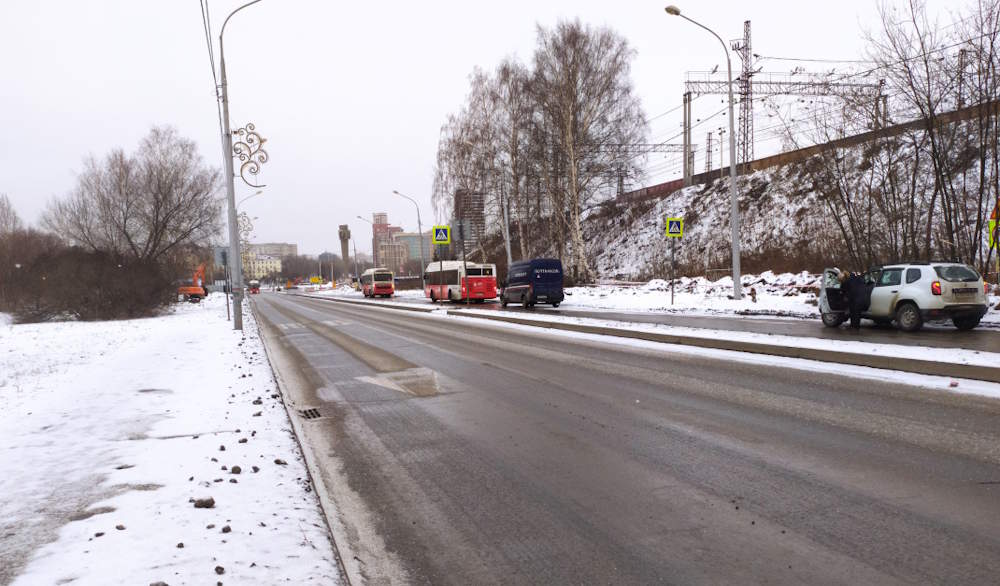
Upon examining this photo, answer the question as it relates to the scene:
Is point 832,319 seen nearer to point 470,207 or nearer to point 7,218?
point 470,207

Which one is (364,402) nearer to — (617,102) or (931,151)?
(931,151)

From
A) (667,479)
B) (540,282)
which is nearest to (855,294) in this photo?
(667,479)

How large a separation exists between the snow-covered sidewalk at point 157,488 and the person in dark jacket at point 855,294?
12501mm

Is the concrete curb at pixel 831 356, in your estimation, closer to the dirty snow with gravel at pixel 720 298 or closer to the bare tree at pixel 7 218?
the dirty snow with gravel at pixel 720 298

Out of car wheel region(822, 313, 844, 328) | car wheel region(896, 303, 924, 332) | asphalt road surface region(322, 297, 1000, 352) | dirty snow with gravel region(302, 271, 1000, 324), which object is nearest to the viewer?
asphalt road surface region(322, 297, 1000, 352)

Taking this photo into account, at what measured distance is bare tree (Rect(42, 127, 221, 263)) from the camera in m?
35.2

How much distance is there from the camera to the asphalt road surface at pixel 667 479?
9.71 feet

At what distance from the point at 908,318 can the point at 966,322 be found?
44.2 inches

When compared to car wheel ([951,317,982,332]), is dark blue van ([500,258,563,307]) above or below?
above

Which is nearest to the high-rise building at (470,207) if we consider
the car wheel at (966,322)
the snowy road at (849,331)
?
the snowy road at (849,331)

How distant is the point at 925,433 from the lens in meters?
5.02

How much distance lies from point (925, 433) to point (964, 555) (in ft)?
8.44

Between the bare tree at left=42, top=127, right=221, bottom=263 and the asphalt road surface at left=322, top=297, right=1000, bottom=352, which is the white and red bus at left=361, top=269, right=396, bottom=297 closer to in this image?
the bare tree at left=42, top=127, right=221, bottom=263

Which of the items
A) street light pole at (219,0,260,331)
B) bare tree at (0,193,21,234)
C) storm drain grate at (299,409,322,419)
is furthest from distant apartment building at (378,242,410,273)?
storm drain grate at (299,409,322,419)
